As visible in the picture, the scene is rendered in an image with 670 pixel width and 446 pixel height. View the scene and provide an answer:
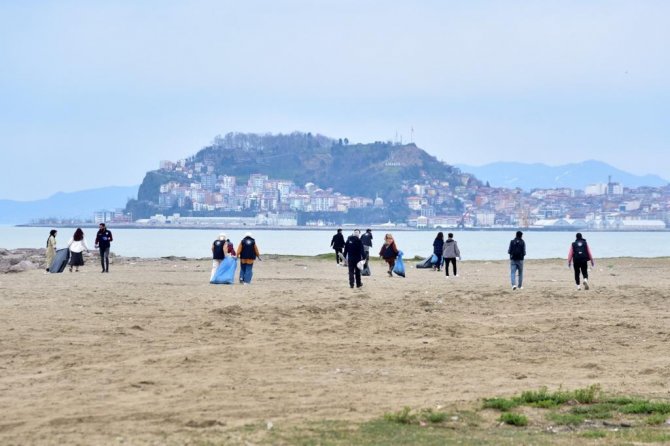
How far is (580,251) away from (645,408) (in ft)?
56.9

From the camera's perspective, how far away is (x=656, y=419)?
1232 cm

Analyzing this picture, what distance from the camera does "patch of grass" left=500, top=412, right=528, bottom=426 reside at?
480 inches

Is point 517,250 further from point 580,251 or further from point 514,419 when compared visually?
point 514,419

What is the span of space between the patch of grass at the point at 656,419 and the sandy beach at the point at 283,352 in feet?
5.28

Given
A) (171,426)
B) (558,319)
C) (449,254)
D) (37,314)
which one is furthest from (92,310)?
(449,254)

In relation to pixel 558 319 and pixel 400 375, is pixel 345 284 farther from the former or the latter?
pixel 400 375

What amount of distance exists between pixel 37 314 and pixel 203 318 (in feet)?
9.61

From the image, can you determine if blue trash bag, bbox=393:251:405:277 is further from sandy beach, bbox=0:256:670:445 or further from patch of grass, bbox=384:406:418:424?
patch of grass, bbox=384:406:418:424

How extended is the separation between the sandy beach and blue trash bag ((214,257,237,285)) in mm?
1219

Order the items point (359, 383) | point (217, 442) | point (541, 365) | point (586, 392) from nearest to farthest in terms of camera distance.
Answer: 1. point (217, 442)
2. point (586, 392)
3. point (359, 383)
4. point (541, 365)

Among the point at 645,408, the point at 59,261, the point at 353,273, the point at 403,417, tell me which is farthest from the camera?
the point at 59,261

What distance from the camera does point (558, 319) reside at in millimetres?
22438

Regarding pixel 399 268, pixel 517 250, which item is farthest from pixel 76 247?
pixel 517 250

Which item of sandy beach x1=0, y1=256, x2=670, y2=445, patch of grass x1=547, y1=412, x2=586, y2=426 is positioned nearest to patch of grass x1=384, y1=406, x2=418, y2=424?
sandy beach x1=0, y1=256, x2=670, y2=445
